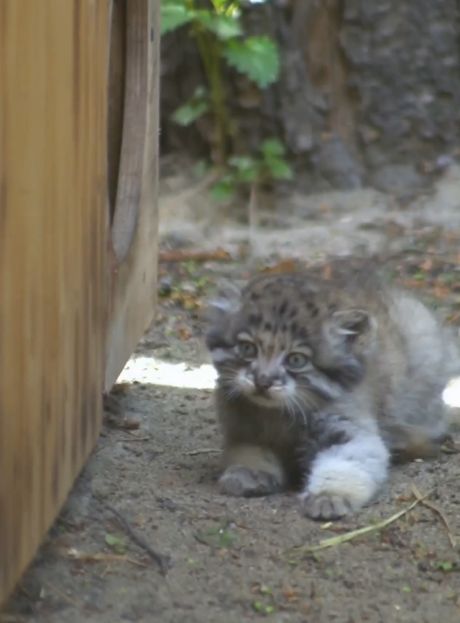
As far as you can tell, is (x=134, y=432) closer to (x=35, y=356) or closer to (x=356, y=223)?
(x=35, y=356)

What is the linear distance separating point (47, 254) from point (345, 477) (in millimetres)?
1522

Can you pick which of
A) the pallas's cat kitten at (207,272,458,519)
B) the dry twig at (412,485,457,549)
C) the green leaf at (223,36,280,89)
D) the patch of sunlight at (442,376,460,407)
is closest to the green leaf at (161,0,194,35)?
the green leaf at (223,36,280,89)

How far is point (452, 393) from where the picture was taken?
5.99m

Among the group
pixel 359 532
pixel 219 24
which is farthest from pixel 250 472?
pixel 219 24

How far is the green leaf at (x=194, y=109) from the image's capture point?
8680mm

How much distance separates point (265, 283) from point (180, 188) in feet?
13.4

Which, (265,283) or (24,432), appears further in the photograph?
(265,283)

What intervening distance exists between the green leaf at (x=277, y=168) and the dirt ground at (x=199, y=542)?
2495 mm

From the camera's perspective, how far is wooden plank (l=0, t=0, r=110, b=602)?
116 inches

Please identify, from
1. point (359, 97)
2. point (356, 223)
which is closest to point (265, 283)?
point (356, 223)

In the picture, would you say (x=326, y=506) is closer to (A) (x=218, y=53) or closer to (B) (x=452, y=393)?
(B) (x=452, y=393)

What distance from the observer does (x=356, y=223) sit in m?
8.47

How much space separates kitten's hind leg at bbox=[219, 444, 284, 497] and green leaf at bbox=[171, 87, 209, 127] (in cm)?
426

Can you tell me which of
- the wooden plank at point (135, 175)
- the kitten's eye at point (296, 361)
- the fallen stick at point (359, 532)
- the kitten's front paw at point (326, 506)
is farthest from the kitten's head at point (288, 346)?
the wooden plank at point (135, 175)
